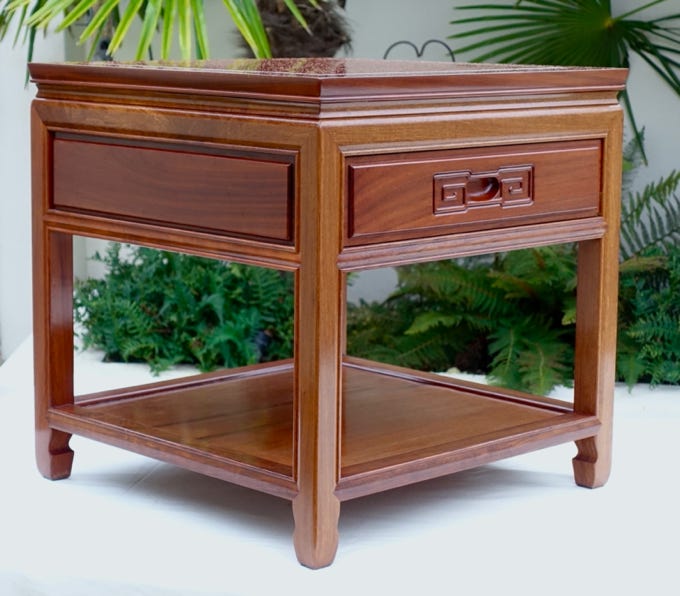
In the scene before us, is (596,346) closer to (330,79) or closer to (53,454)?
(330,79)

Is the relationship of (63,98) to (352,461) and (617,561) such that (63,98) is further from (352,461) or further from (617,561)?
(617,561)

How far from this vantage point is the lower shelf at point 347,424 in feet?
6.24

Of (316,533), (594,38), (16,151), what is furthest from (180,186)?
(16,151)

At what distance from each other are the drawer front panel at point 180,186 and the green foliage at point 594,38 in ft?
5.96

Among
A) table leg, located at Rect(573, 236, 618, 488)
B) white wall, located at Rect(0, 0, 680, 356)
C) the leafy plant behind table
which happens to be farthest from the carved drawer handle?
white wall, located at Rect(0, 0, 680, 356)

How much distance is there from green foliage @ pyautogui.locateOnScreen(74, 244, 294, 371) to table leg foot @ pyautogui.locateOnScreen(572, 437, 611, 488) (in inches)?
53.6

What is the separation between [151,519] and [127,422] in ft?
0.55

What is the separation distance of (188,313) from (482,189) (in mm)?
1665

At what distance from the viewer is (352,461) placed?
6.34ft

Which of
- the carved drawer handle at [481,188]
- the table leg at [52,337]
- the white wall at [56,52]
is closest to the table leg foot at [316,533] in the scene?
the carved drawer handle at [481,188]

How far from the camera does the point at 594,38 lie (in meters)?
3.67

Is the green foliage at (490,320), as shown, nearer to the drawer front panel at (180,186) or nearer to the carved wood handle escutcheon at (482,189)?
the carved wood handle escutcheon at (482,189)

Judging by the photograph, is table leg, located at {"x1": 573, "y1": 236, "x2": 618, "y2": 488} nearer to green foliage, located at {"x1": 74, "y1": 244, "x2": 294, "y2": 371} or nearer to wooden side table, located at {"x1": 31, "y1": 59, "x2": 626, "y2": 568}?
wooden side table, located at {"x1": 31, "y1": 59, "x2": 626, "y2": 568}

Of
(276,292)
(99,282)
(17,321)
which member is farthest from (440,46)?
(17,321)
